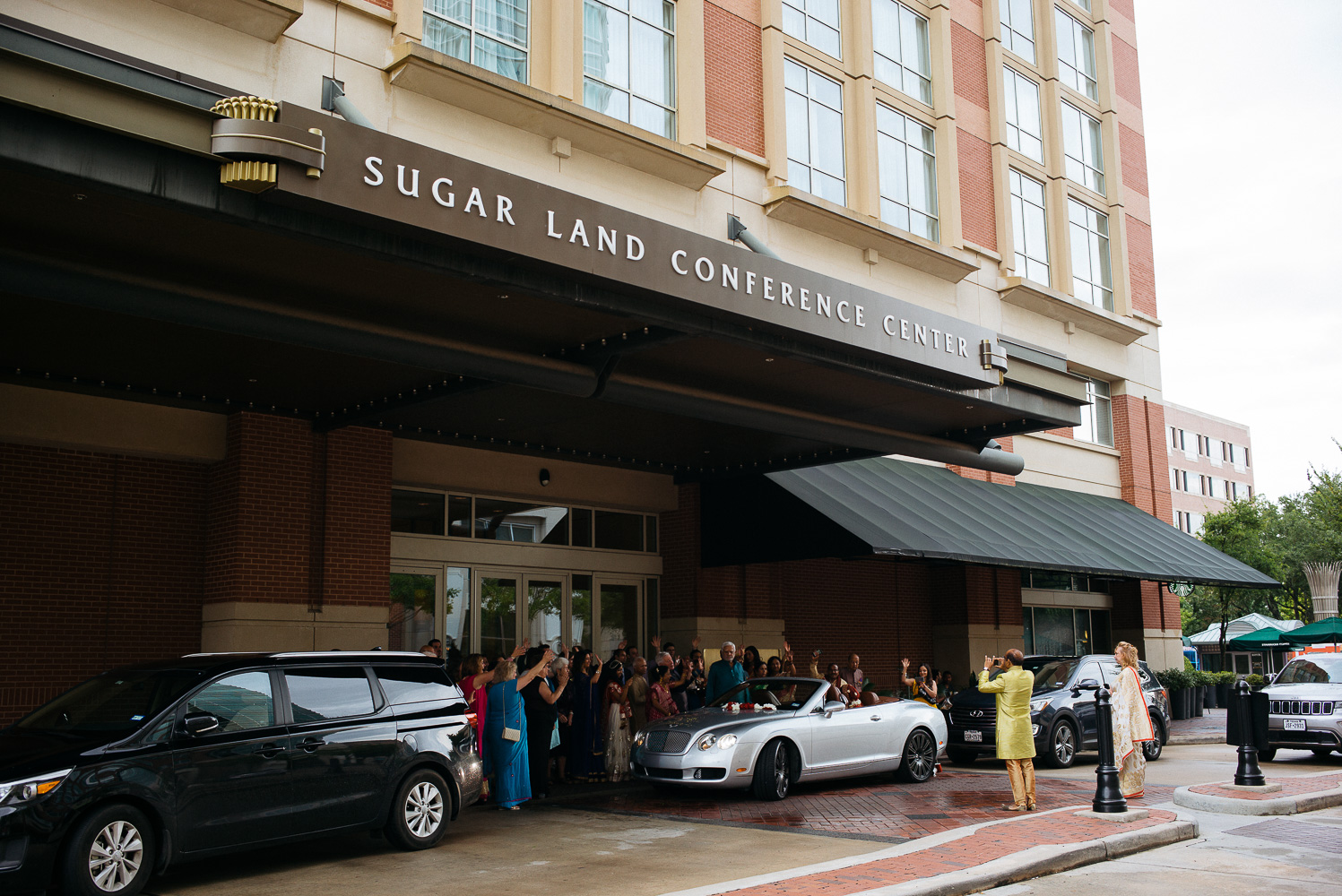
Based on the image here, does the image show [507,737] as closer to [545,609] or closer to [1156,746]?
[545,609]

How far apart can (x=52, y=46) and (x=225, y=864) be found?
654 centimetres

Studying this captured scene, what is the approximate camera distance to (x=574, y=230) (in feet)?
31.6

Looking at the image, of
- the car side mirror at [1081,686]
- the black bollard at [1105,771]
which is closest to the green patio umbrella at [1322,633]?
the car side mirror at [1081,686]

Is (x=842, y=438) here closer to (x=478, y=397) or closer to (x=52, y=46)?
(x=478, y=397)

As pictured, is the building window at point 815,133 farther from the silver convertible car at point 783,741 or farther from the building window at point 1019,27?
the silver convertible car at point 783,741

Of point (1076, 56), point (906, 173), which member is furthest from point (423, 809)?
point (1076, 56)

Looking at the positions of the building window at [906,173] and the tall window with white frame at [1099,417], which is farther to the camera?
the tall window with white frame at [1099,417]

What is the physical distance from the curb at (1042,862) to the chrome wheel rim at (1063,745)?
5498mm

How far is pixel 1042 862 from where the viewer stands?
862cm

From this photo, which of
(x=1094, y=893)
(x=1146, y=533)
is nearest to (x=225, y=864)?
(x=1094, y=893)

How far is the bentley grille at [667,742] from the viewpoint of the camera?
40.6 feet

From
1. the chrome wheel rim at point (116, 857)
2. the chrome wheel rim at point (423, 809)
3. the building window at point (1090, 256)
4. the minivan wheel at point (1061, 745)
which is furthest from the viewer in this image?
the building window at point (1090, 256)

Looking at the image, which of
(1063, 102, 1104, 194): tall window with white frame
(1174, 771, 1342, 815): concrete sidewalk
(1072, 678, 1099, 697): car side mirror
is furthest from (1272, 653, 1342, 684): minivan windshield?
(1063, 102, 1104, 194): tall window with white frame

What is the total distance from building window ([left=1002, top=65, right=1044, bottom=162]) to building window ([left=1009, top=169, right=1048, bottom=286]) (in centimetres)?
78
